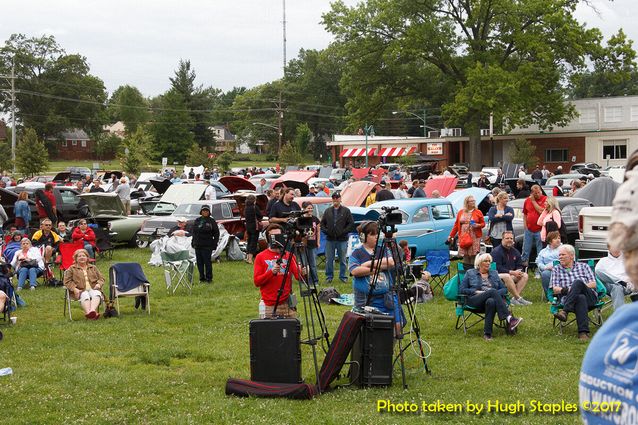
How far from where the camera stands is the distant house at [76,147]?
109375 mm

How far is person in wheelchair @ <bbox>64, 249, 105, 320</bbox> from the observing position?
13.3m

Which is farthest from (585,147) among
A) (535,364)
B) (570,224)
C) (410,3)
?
(535,364)

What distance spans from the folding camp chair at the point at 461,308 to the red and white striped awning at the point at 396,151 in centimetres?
6323

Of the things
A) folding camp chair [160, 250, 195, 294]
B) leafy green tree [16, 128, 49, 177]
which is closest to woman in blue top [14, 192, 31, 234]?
folding camp chair [160, 250, 195, 294]

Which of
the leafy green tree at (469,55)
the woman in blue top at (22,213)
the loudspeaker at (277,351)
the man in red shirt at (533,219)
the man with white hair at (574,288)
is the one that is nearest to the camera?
the loudspeaker at (277,351)

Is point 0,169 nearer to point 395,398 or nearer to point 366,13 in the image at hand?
point 366,13

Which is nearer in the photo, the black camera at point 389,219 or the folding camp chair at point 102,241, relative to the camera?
the black camera at point 389,219

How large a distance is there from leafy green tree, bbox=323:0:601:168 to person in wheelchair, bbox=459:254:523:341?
3831 cm

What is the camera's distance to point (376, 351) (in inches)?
340

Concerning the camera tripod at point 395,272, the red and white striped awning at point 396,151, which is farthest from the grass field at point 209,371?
the red and white striped awning at point 396,151

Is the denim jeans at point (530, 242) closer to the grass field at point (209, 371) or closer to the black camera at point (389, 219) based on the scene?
the grass field at point (209, 371)

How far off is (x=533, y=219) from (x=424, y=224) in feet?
9.92

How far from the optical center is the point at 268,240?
995 centimetres

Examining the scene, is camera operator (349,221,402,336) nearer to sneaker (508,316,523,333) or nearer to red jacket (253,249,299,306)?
red jacket (253,249,299,306)
